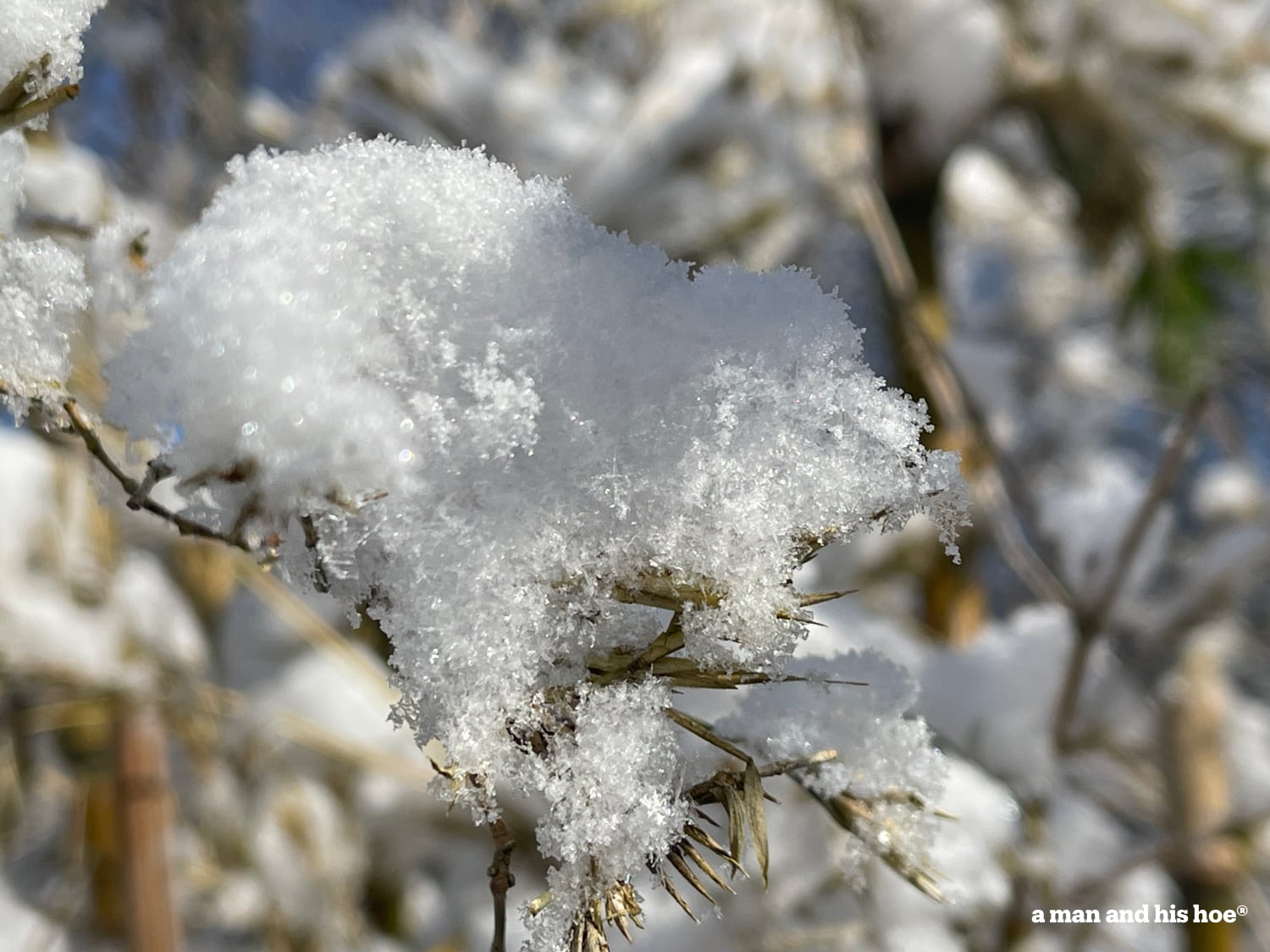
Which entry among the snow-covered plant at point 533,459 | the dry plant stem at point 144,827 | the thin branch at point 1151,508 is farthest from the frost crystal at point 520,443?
the dry plant stem at point 144,827

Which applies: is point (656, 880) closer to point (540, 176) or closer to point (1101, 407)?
point (540, 176)

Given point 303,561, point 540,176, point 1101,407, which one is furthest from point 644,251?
point 1101,407

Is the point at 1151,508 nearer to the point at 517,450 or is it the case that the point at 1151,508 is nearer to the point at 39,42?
the point at 517,450

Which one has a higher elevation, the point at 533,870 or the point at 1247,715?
the point at 1247,715

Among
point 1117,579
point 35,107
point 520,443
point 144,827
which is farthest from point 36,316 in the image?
point 144,827

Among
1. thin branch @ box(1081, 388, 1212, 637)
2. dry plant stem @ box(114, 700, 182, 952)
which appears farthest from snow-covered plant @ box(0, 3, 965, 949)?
dry plant stem @ box(114, 700, 182, 952)

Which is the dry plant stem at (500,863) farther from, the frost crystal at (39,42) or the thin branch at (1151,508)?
the thin branch at (1151,508)
